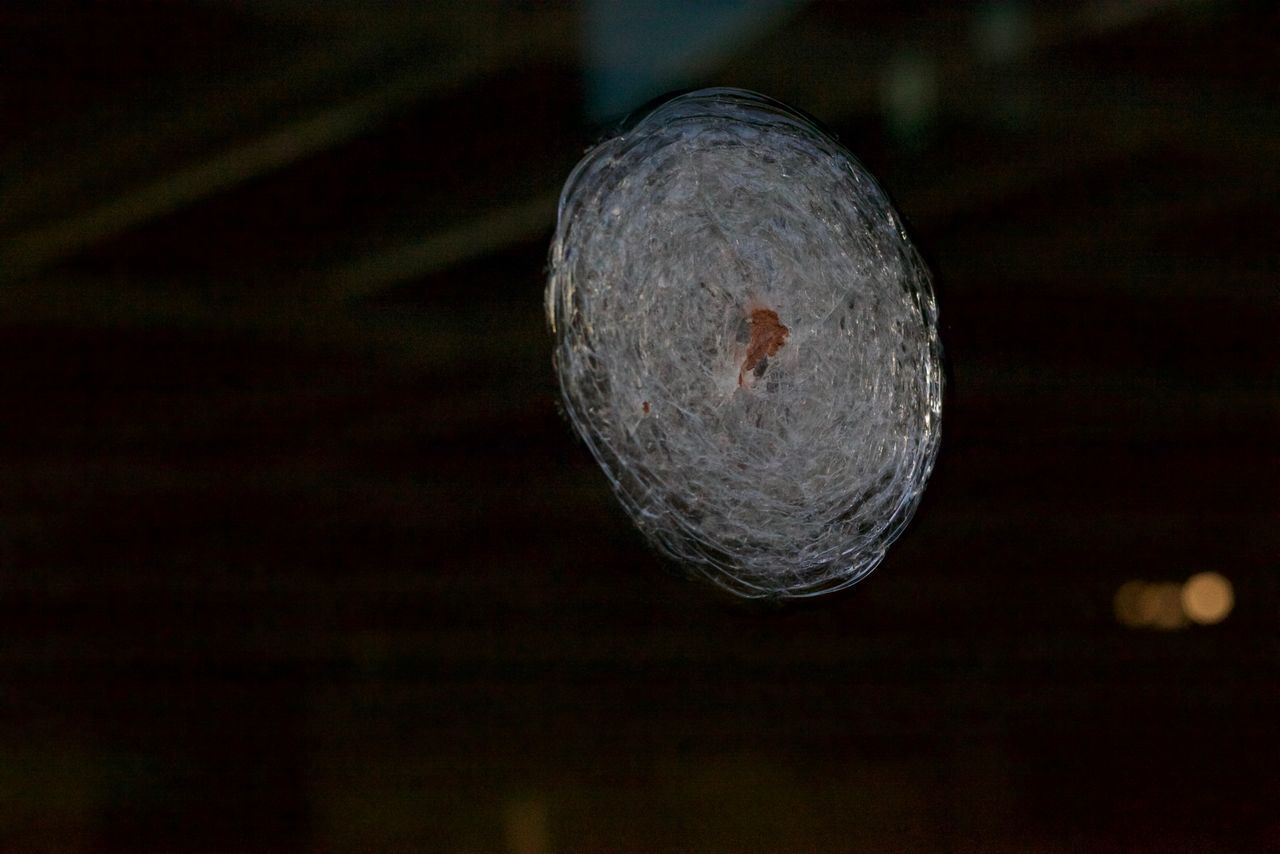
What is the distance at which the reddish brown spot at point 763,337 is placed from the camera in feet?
2.52

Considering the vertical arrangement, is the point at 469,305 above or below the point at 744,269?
above

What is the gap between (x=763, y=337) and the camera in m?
0.77

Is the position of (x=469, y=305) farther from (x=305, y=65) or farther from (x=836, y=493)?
(x=836, y=493)

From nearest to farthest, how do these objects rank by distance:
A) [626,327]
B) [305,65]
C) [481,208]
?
[626,327], [305,65], [481,208]

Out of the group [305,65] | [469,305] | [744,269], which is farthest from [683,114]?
[469,305]

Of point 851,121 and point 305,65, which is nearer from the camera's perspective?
point 305,65

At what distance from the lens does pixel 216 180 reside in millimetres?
1257

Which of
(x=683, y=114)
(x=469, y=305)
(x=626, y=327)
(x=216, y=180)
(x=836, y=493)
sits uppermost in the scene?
(x=216, y=180)

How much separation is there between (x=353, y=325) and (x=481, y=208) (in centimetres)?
24

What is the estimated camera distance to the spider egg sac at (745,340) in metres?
0.74

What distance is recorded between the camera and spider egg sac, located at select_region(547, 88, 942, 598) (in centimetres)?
74

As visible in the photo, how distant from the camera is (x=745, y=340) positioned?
2.52ft

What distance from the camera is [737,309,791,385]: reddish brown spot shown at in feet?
2.52

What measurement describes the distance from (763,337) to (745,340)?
0.01 metres
